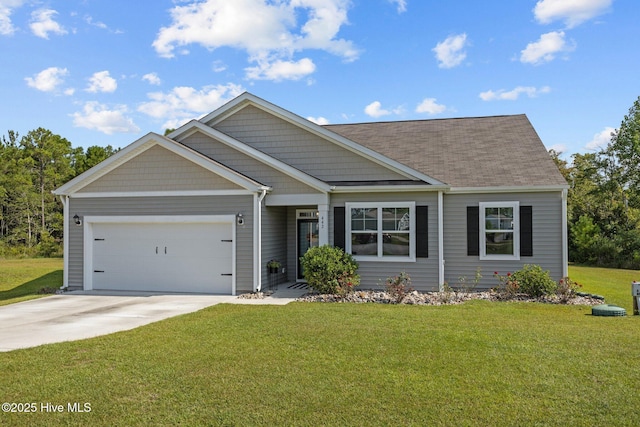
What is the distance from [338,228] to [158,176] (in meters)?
5.40

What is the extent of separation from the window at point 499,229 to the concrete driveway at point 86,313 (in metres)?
5.76

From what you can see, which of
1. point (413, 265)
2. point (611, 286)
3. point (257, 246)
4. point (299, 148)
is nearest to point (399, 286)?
point (413, 265)

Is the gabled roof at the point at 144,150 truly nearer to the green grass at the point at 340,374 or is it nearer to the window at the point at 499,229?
the green grass at the point at 340,374

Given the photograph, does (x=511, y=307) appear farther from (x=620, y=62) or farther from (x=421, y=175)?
(x=620, y=62)

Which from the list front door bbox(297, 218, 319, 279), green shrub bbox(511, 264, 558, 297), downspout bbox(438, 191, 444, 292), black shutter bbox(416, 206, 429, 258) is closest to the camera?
green shrub bbox(511, 264, 558, 297)

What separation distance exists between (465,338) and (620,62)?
50.1 feet

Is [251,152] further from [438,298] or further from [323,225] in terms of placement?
[438,298]

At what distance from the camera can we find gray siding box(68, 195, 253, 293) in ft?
40.6

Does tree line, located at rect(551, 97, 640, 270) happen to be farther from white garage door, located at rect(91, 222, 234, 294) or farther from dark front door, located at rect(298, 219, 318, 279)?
white garage door, located at rect(91, 222, 234, 294)

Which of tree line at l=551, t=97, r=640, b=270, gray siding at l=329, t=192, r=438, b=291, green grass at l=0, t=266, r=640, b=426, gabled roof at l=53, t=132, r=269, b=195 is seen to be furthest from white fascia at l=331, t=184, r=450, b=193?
tree line at l=551, t=97, r=640, b=270

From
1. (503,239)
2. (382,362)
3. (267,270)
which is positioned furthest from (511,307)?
(267,270)

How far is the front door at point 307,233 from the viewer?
582 inches

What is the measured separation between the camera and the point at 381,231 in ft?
42.4

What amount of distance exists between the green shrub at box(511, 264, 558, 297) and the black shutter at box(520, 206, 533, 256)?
2.27ft
